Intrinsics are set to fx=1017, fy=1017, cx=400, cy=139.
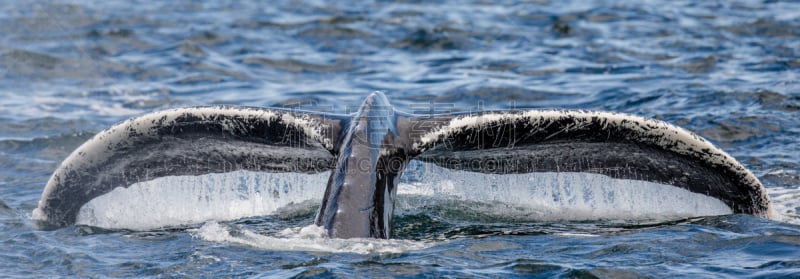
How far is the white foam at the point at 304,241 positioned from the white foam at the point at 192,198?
0.23 meters

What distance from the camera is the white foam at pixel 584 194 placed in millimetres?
8008

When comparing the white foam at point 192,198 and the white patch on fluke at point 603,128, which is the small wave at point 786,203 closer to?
the white patch on fluke at point 603,128

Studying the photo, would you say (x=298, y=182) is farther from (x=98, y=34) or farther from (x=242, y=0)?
(x=242, y=0)

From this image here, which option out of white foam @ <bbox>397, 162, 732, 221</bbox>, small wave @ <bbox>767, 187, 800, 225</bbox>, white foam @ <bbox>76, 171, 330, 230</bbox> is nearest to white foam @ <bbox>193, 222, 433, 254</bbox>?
white foam @ <bbox>76, 171, 330, 230</bbox>

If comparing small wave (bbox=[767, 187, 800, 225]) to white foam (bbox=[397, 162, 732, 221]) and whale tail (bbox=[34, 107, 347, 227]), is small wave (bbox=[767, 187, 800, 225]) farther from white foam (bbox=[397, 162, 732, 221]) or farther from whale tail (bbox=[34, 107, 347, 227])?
whale tail (bbox=[34, 107, 347, 227])

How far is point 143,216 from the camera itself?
8.45m

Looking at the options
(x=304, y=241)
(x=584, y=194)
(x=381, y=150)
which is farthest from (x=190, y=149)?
(x=584, y=194)

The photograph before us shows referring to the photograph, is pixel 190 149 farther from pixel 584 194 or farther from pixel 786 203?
pixel 786 203

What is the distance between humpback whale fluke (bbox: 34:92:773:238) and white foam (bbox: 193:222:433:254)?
87 mm

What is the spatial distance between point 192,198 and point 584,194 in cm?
320

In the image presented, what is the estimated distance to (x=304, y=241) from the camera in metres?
7.49

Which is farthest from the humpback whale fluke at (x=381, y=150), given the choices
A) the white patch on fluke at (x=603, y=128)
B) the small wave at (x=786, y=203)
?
the small wave at (x=786, y=203)

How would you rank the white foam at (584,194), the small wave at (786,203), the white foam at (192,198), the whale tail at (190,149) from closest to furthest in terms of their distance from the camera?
the whale tail at (190,149)
the white foam at (584,194)
the white foam at (192,198)
the small wave at (786,203)

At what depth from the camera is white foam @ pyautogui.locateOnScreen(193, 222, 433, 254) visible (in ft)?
23.1
